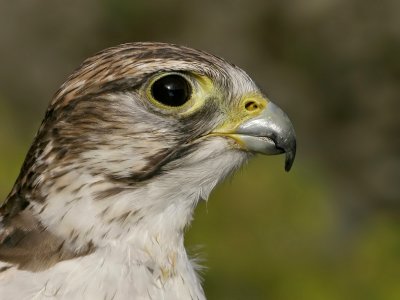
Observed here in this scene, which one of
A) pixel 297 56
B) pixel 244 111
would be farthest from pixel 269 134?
pixel 297 56

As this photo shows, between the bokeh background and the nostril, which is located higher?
the nostril

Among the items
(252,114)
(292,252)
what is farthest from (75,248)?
(292,252)

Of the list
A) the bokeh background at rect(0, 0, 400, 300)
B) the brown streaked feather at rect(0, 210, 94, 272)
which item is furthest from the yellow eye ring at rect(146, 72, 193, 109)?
the bokeh background at rect(0, 0, 400, 300)

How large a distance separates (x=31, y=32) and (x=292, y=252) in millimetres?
6218

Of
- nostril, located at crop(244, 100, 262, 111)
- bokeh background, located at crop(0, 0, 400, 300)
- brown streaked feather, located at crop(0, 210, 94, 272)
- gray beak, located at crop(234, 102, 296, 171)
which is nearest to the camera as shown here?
brown streaked feather, located at crop(0, 210, 94, 272)

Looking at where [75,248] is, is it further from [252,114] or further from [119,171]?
[252,114]

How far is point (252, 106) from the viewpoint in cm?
382

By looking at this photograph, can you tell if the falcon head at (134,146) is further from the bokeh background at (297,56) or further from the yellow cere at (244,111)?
the bokeh background at (297,56)

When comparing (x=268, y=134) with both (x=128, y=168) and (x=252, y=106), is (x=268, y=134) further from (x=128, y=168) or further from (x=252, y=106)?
(x=128, y=168)

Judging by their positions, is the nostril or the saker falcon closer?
the saker falcon

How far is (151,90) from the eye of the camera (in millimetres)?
3660

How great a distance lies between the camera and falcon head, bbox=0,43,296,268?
359cm

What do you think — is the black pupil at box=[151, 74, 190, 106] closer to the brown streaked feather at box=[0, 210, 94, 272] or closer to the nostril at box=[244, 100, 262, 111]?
the nostril at box=[244, 100, 262, 111]

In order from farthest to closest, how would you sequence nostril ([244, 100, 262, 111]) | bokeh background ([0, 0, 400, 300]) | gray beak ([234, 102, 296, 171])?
bokeh background ([0, 0, 400, 300])
nostril ([244, 100, 262, 111])
gray beak ([234, 102, 296, 171])
